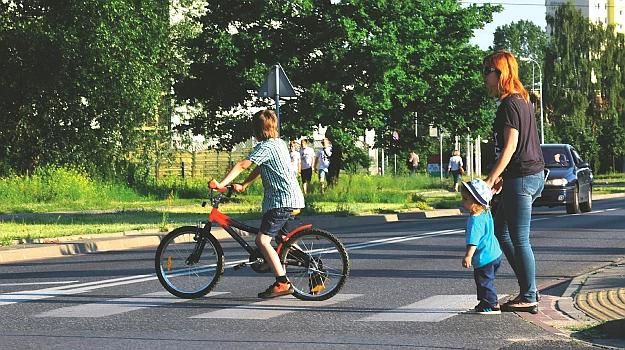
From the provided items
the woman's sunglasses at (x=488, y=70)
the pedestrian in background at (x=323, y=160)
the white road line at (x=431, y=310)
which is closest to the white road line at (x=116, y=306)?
the white road line at (x=431, y=310)

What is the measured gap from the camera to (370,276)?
41.4 feet

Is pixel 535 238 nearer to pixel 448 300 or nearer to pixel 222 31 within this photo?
pixel 448 300

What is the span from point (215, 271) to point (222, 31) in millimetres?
25871

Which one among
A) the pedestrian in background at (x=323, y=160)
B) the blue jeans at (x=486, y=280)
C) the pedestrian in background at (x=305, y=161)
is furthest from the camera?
the pedestrian in background at (x=323, y=160)

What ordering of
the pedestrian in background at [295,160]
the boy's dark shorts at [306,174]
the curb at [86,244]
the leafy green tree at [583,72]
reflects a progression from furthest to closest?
the leafy green tree at [583,72], the boy's dark shorts at [306,174], the pedestrian in background at [295,160], the curb at [86,244]

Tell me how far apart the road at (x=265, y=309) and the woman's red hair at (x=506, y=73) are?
1.70 meters

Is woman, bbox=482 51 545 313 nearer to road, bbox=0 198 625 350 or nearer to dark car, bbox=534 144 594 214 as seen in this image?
road, bbox=0 198 625 350

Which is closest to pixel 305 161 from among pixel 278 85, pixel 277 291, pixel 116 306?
pixel 278 85

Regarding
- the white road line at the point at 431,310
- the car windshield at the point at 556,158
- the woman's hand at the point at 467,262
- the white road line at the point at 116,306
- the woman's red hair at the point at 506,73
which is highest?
the woman's red hair at the point at 506,73

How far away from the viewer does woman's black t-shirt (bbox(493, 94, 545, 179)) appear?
356 inches

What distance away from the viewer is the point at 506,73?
29.9 feet

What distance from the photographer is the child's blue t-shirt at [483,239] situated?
29.8ft

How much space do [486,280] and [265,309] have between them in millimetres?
1835

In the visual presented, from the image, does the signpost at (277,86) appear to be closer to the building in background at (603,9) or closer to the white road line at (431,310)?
the white road line at (431,310)
